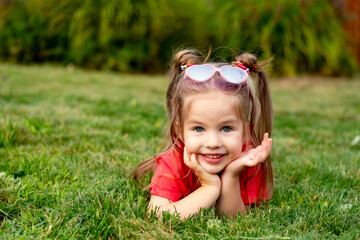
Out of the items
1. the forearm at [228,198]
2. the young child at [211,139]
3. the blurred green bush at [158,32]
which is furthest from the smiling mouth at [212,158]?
the blurred green bush at [158,32]

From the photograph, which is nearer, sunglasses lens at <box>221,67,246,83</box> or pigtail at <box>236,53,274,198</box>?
sunglasses lens at <box>221,67,246,83</box>

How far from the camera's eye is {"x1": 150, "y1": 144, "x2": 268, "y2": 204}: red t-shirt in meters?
2.06

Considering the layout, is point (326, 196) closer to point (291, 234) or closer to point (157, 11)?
point (291, 234)

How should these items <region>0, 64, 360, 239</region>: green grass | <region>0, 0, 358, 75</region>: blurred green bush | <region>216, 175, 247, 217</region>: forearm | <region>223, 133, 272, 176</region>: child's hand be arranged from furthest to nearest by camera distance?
<region>0, 0, 358, 75</region>: blurred green bush, <region>216, 175, 247, 217</region>: forearm, <region>223, 133, 272, 176</region>: child's hand, <region>0, 64, 360, 239</region>: green grass

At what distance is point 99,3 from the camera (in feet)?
31.1

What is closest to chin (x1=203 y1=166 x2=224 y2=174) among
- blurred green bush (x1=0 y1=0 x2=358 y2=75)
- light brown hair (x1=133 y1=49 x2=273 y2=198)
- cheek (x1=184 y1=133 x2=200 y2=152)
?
cheek (x1=184 y1=133 x2=200 y2=152)

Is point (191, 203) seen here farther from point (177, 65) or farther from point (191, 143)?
point (177, 65)

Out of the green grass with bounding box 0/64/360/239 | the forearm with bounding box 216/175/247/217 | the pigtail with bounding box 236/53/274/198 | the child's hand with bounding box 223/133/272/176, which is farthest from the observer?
the pigtail with bounding box 236/53/274/198

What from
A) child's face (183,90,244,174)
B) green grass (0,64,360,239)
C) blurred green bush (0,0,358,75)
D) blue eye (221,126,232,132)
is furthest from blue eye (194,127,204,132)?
blurred green bush (0,0,358,75)

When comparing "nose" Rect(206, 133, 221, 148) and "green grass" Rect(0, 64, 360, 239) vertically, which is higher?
"nose" Rect(206, 133, 221, 148)

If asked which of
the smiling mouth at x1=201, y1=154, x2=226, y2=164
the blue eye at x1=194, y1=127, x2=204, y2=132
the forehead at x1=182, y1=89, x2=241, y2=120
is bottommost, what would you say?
the smiling mouth at x1=201, y1=154, x2=226, y2=164

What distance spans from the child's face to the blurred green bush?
6.93 metres

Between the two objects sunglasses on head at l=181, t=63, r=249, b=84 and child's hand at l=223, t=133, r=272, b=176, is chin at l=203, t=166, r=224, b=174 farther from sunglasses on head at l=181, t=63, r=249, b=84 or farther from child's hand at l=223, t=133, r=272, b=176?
sunglasses on head at l=181, t=63, r=249, b=84

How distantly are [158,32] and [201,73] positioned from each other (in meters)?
7.85
